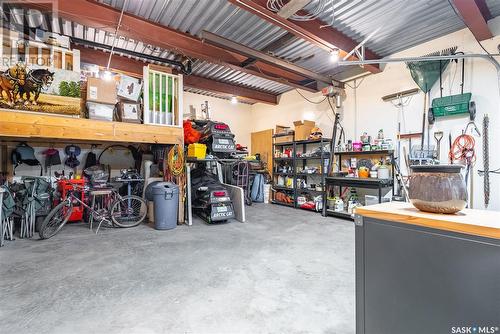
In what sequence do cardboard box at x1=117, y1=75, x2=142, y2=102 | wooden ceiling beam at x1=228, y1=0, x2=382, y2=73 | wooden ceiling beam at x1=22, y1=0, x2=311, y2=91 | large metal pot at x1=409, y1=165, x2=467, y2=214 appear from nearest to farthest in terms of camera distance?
large metal pot at x1=409, y1=165, x2=467, y2=214 → wooden ceiling beam at x1=228, y1=0, x2=382, y2=73 → wooden ceiling beam at x1=22, y1=0, x2=311, y2=91 → cardboard box at x1=117, y1=75, x2=142, y2=102

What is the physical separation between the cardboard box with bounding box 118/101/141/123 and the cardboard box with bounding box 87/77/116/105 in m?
0.23

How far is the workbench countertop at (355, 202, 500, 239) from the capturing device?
0.86 metres

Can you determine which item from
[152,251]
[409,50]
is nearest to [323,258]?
[152,251]

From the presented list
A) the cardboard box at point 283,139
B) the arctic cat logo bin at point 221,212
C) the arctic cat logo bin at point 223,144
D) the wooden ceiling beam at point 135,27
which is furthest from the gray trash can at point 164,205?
the cardboard box at point 283,139

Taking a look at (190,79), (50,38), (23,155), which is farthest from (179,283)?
(190,79)

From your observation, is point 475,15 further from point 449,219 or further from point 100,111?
point 100,111

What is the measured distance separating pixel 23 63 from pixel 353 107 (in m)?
6.34

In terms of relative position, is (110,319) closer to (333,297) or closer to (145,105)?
(333,297)

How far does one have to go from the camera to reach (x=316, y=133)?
5957mm

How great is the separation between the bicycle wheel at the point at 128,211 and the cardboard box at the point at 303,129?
162 inches

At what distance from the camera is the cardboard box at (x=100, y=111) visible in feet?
13.0

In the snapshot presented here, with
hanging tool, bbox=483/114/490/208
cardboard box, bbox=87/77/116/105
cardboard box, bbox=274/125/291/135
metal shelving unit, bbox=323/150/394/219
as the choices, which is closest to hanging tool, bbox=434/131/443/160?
hanging tool, bbox=483/114/490/208

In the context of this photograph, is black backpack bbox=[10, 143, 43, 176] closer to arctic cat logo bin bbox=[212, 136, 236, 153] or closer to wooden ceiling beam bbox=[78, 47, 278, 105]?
wooden ceiling beam bbox=[78, 47, 278, 105]

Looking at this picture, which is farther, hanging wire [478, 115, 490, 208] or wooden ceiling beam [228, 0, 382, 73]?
hanging wire [478, 115, 490, 208]
